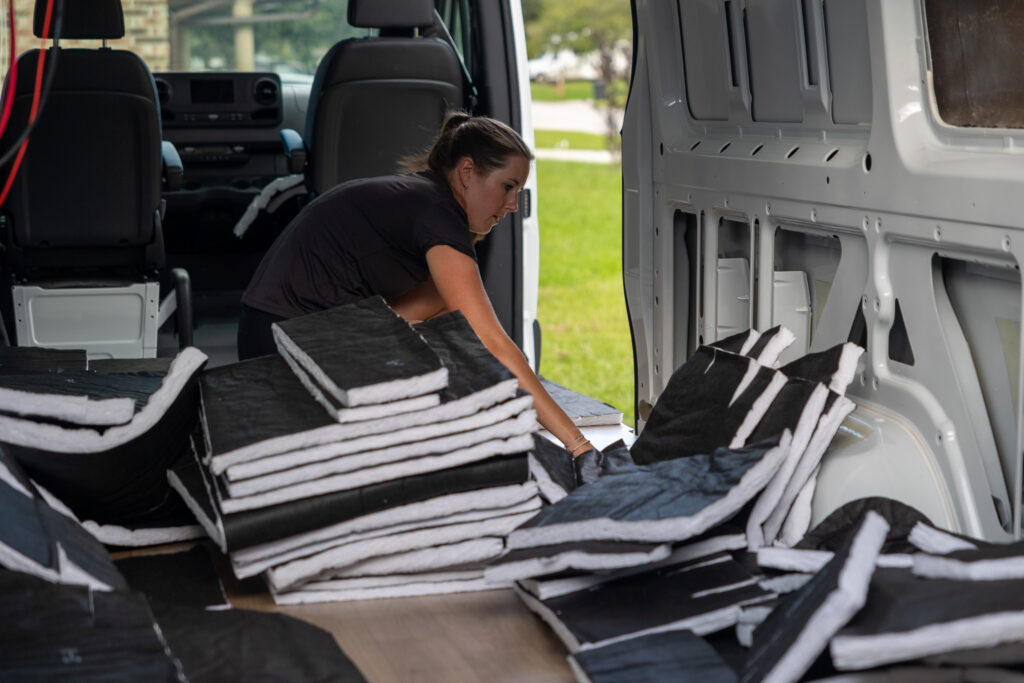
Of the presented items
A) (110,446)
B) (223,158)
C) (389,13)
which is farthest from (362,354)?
(223,158)

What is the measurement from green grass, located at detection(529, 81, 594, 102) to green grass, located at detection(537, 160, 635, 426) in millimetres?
2201

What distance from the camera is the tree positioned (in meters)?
16.3

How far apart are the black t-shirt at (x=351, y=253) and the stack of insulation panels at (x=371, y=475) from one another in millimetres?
1644

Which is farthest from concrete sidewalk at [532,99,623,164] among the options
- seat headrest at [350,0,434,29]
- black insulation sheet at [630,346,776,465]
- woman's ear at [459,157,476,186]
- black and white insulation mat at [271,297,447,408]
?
black and white insulation mat at [271,297,447,408]

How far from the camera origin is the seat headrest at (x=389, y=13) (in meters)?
4.19

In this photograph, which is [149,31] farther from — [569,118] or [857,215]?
[569,118]

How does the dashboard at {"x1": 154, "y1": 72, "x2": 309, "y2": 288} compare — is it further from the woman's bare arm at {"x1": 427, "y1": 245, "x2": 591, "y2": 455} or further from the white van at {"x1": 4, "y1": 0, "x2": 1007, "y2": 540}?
the white van at {"x1": 4, "y1": 0, "x2": 1007, "y2": 540}

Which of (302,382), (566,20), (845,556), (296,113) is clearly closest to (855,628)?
(845,556)

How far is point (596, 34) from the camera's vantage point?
16406 mm

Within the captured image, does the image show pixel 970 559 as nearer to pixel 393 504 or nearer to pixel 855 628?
pixel 855 628

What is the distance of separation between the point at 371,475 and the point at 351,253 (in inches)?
73.8

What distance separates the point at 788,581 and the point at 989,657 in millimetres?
318

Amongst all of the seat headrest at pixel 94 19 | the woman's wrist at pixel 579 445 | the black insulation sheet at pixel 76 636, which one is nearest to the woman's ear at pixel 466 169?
the woman's wrist at pixel 579 445

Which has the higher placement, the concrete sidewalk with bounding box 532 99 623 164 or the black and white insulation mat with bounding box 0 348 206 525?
the black and white insulation mat with bounding box 0 348 206 525
